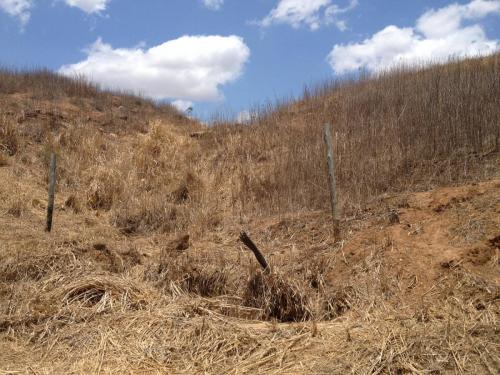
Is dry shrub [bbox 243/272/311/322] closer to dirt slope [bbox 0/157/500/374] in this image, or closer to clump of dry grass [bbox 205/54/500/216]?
dirt slope [bbox 0/157/500/374]

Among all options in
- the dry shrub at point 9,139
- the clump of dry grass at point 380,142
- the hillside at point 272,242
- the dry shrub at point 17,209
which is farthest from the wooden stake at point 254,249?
the dry shrub at point 9,139

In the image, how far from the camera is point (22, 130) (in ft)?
40.5

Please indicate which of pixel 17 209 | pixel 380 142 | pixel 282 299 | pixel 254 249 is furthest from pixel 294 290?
pixel 17 209

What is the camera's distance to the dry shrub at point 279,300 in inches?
182

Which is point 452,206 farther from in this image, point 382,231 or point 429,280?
point 429,280

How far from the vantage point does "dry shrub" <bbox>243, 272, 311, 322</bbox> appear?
4616 mm

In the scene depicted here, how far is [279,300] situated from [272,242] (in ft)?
7.40

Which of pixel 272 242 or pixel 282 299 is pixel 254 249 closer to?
pixel 282 299

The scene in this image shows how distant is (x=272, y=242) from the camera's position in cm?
694

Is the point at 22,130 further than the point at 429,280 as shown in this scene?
Yes

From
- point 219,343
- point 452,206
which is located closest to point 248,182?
point 452,206

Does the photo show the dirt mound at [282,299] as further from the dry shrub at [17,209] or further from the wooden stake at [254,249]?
the dry shrub at [17,209]

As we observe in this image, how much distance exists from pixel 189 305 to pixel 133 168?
7.41 meters

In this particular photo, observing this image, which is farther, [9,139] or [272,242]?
[9,139]
